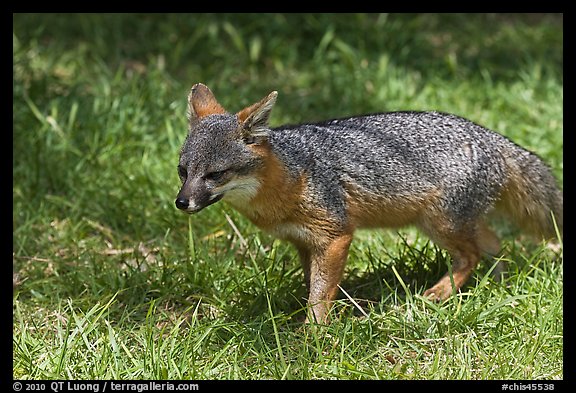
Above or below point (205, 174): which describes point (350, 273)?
below

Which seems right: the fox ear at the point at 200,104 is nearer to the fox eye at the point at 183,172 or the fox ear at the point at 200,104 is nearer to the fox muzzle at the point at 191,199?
the fox eye at the point at 183,172

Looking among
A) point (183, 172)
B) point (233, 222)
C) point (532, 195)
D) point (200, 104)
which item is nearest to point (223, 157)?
point (183, 172)

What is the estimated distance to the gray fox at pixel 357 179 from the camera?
183 inches

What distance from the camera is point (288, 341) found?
4566mm

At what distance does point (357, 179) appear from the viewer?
5.09 metres

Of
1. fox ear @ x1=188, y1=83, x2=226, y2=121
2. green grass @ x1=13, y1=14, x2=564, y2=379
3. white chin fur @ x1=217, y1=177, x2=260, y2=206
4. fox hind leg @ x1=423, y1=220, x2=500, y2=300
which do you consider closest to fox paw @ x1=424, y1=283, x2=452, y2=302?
fox hind leg @ x1=423, y1=220, x2=500, y2=300

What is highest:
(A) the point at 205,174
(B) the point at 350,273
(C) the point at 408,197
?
(A) the point at 205,174

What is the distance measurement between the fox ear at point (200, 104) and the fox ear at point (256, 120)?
0.30 m

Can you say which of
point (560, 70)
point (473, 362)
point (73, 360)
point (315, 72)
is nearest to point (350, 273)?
point (473, 362)

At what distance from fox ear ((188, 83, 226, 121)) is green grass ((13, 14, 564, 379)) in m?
0.90

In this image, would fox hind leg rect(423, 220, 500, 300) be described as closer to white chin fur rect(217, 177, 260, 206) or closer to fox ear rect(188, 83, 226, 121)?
white chin fur rect(217, 177, 260, 206)

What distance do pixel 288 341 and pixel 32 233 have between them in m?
2.20

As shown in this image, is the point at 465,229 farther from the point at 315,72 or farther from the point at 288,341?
the point at 315,72
